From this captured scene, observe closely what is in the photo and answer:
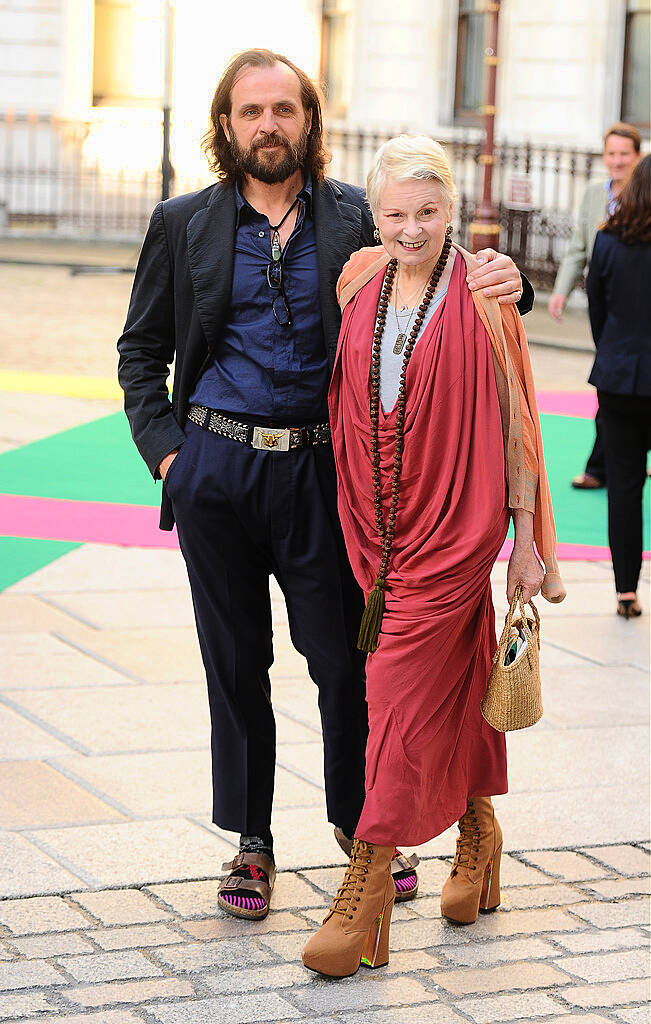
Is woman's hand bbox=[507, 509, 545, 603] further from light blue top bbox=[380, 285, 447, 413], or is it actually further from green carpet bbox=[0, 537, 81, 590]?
green carpet bbox=[0, 537, 81, 590]

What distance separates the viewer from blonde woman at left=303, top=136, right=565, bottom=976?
11.7ft

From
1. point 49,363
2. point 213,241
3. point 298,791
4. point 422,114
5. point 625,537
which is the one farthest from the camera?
point 422,114

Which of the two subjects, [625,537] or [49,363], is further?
[49,363]

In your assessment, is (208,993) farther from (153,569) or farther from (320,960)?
(153,569)

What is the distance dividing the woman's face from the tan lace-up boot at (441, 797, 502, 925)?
4.44 ft

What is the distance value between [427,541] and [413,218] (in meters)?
0.72

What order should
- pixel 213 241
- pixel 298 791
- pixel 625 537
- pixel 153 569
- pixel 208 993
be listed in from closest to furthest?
pixel 208 993
pixel 213 241
pixel 298 791
pixel 625 537
pixel 153 569

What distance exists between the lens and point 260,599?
13.3ft

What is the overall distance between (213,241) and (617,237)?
3.39m

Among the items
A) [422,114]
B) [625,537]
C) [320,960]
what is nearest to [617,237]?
[625,537]

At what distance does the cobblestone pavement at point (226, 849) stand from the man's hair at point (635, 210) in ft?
5.23

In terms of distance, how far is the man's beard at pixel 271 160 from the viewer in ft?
12.5

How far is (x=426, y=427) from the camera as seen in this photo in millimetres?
3564

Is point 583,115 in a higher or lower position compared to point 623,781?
higher
